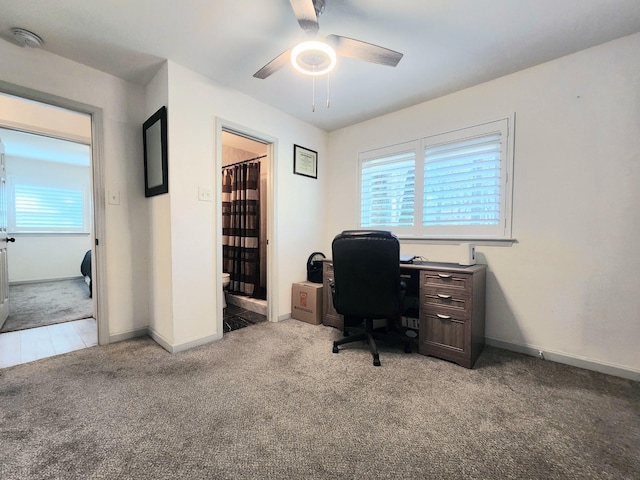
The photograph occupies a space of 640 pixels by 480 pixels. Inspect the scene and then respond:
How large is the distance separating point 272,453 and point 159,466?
480 mm

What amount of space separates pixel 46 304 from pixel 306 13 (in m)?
4.79

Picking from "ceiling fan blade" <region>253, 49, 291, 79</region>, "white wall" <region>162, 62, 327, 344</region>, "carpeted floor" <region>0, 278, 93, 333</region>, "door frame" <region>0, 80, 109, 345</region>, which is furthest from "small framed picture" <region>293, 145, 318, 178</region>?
"carpeted floor" <region>0, 278, 93, 333</region>

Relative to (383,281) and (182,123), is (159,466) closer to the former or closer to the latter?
(383,281)

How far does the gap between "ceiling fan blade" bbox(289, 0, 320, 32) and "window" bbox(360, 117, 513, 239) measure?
1.77 m

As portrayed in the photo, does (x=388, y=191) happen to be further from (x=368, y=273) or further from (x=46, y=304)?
(x=46, y=304)

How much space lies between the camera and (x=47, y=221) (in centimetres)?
533

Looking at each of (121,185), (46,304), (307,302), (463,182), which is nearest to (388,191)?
(463,182)

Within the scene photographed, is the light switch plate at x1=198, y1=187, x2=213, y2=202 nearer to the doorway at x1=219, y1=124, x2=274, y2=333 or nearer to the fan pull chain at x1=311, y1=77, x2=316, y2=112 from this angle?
the doorway at x1=219, y1=124, x2=274, y2=333

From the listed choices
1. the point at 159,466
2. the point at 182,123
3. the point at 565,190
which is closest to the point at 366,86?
the point at 182,123

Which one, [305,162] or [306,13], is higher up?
[306,13]

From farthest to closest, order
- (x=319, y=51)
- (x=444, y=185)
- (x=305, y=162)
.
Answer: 1. (x=305, y=162)
2. (x=444, y=185)
3. (x=319, y=51)

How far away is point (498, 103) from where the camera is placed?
2400mm

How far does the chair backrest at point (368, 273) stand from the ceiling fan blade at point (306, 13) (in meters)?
1.36

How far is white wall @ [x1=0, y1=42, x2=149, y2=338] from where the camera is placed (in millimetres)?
2291
